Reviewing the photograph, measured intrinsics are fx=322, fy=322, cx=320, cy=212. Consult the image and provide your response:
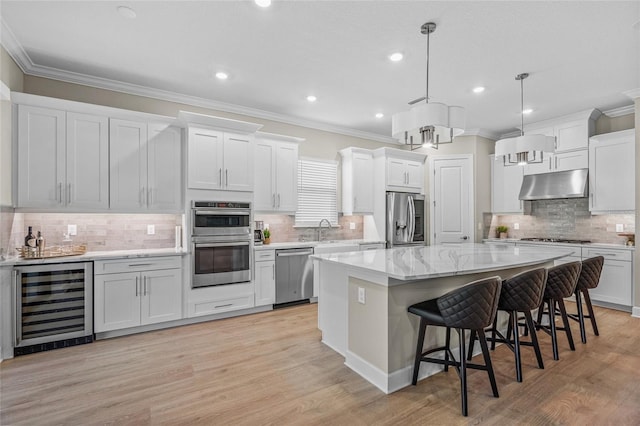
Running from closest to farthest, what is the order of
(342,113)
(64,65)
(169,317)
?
(64,65) → (169,317) → (342,113)

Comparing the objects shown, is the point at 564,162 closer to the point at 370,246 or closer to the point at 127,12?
the point at 370,246

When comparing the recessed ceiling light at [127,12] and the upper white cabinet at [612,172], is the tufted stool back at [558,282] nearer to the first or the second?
the upper white cabinet at [612,172]

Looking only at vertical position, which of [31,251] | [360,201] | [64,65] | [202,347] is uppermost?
[64,65]

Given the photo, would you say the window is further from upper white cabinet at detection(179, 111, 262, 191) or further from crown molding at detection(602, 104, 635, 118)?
crown molding at detection(602, 104, 635, 118)

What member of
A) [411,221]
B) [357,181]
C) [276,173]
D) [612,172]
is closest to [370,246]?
[411,221]

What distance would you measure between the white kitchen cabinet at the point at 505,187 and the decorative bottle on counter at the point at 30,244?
6767mm

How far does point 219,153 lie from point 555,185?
5.29 meters

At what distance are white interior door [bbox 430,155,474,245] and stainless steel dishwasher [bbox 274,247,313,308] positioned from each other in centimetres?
279

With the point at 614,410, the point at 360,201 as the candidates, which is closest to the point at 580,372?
the point at 614,410

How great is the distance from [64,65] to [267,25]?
2402 mm

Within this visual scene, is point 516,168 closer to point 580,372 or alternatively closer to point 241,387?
point 580,372

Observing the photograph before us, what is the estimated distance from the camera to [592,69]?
11.8 feet

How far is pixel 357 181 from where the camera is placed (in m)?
5.71

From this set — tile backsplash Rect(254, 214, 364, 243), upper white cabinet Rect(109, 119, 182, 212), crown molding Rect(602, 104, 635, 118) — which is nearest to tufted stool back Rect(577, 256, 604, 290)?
crown molding Rect(602, 104, 635, 118)
